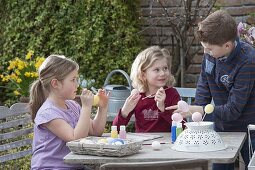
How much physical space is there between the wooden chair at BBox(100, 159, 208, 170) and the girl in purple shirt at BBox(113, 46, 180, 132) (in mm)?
1142

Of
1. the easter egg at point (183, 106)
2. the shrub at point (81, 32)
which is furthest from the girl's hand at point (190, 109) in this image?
the shrub at point (81, 32)

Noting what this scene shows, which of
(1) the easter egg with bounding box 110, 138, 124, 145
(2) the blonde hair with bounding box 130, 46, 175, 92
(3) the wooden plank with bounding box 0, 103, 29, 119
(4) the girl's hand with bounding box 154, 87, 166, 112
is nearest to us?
(1) the easter egg with bounding box 110, 138, 124, 145

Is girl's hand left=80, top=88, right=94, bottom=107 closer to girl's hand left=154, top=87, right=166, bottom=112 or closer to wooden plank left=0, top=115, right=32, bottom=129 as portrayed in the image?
girl's hand left=154, top=87, right=166, bottom=112

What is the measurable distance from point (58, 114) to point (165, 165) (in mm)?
1028

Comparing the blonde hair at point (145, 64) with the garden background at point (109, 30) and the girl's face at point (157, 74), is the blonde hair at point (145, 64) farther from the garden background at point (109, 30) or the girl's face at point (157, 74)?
the garden background at point (109, 30)

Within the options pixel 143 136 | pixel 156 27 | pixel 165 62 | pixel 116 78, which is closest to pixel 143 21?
pixel 156 27

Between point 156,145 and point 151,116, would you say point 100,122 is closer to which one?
point 151,116

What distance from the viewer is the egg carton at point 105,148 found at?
11.2 ft

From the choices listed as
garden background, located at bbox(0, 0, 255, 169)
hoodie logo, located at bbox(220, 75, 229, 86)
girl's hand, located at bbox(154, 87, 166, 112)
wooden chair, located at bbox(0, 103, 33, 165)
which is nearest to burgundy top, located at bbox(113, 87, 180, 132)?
girl's hand, located at bbox(154, 87, 166, 112)

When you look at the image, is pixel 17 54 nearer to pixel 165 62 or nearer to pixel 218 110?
pixel 165 62

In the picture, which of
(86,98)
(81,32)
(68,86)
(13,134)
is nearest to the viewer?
(86,98)

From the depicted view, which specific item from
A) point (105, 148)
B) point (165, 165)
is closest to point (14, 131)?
point (105, 148)

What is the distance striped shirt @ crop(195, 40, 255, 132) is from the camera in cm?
395

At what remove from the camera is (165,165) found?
299cm
